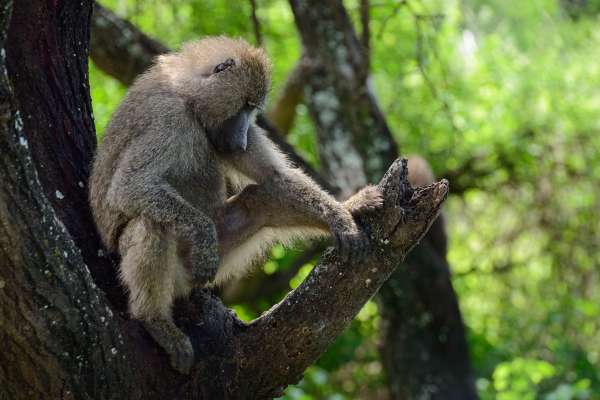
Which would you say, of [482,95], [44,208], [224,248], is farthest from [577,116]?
[44,208]

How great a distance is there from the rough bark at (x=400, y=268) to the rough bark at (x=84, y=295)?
3359 millimetres

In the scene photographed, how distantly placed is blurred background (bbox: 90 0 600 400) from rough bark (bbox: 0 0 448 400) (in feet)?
13.5

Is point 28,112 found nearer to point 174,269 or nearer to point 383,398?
point 174,269

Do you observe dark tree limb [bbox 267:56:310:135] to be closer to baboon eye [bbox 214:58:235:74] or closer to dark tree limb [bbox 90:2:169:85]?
dark tree limb [bbox 90:2:169:85]

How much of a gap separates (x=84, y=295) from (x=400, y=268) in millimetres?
4447

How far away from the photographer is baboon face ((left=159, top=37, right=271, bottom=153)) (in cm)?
477

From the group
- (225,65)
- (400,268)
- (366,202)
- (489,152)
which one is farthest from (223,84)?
(489,152)

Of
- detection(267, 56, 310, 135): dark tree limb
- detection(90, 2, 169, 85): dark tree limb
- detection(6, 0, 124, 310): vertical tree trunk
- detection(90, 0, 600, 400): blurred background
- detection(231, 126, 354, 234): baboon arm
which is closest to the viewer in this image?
detection(6, 0, 124, 310): vertical tree trunk

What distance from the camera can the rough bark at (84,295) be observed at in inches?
129

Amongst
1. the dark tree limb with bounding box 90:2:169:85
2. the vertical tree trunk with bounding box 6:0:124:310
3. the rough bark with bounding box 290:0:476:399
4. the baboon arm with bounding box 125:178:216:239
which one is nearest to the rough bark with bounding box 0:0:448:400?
the vertical tree trunk with bounding box 6:0:124:310

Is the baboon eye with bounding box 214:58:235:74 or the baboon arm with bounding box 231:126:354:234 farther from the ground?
the baboon eye with bounding box 214:58:235:74

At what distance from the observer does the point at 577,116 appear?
8.88 meters

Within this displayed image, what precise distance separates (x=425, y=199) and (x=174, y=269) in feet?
4.23

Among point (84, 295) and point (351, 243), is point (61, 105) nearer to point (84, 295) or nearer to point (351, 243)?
point (84, 295)
